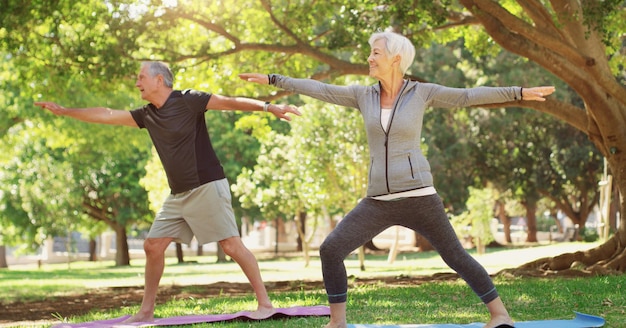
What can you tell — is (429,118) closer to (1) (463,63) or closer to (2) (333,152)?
(1) (463,63)

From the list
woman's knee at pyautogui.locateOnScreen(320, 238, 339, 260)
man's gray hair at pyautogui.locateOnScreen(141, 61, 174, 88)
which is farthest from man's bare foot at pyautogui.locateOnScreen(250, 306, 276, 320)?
man's gray hair at pyautogui.locateOnScreen(141, 61, 174, 88)

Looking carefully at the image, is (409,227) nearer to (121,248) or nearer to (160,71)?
(160,71)

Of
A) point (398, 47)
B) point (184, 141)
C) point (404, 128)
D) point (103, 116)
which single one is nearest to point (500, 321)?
point (404, 128)

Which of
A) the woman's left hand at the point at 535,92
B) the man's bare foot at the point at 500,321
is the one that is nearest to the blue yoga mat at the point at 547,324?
the man's bare foot at the point at 500,321

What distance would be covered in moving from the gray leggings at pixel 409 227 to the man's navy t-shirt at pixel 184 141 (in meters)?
1.71

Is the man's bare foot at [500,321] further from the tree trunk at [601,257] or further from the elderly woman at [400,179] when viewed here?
the tree trunk at [601,257]

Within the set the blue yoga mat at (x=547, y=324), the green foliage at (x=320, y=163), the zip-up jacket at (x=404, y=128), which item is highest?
the green foliage at (x=320, y=163)

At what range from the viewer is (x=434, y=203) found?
5859 millimetres

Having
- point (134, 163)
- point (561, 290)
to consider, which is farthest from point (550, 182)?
point (561, 290)

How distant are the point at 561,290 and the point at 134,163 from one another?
119 ft

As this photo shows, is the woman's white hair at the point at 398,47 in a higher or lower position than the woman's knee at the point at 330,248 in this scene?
higher

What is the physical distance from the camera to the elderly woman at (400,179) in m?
5.85

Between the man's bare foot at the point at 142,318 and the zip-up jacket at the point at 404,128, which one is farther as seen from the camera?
the man's bare foot at the point at 142,318

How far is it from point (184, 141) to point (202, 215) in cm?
64
